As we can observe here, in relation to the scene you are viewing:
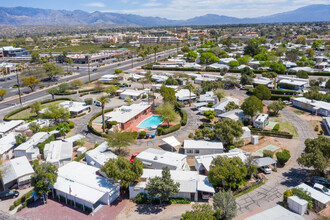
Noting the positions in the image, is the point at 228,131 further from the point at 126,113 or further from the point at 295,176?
the point at 126,113

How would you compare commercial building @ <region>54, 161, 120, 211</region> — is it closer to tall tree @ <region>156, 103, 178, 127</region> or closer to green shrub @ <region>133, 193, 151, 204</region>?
green shrub @ <region>133, 193, 151, 204</region>

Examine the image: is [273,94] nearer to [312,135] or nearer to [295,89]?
[295,89]

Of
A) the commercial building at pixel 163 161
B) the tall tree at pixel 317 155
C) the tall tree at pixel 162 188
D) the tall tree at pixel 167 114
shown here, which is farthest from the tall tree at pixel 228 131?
the tall tree at pixel 162 188

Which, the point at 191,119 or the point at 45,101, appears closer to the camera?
the point at 191,119

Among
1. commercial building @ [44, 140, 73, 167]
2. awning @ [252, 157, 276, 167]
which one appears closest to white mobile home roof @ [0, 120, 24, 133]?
commercial building @ [44, 140, 73, 167]

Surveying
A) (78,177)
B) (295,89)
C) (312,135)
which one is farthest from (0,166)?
(295,89)

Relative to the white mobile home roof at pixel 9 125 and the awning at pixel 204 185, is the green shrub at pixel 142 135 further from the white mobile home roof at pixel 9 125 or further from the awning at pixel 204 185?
the white mobile home roof at pixel 9 125
